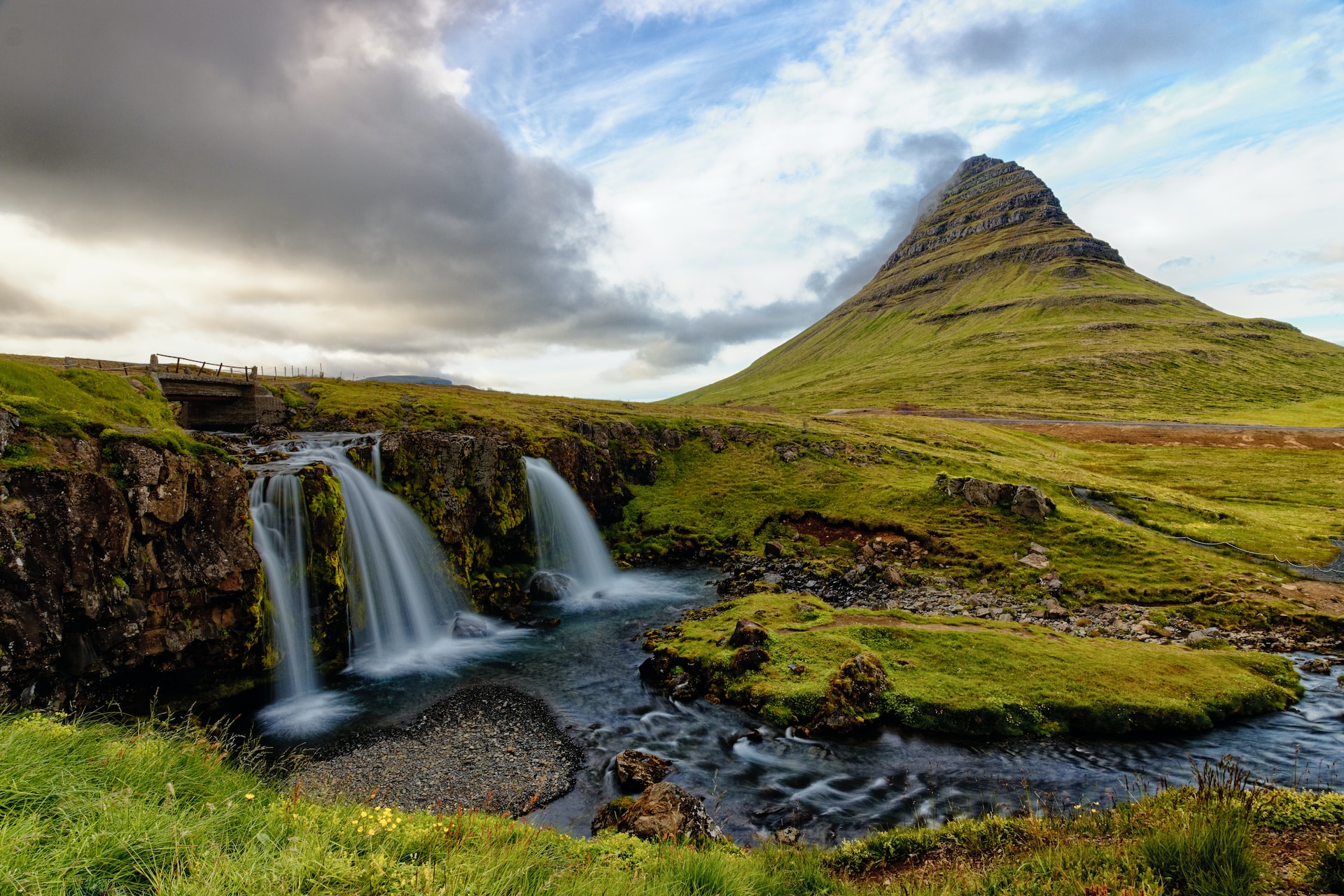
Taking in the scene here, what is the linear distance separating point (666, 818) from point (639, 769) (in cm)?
486

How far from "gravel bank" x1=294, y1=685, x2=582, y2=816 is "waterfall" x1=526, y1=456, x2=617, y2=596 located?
17629 millimetres

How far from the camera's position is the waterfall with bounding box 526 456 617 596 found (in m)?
41.2

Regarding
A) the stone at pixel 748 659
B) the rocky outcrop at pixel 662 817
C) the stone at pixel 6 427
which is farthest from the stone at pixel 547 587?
the stone at pixel 6 427

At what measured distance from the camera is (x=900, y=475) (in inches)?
2151

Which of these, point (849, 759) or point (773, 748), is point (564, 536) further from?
point (849, 759)

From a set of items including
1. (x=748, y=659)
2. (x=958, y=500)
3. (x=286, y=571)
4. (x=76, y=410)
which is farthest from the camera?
(x=958, y=500)

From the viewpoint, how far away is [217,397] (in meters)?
45.9

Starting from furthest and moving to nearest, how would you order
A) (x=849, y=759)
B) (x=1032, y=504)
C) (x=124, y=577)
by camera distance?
(x=1032, y=504)
(x=124, y=577)
(x=849, y=759)

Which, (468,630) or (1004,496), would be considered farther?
(1004,496)

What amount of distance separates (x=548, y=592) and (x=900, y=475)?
119 feet

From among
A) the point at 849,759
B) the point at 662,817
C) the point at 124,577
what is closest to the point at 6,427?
the point at 124,577

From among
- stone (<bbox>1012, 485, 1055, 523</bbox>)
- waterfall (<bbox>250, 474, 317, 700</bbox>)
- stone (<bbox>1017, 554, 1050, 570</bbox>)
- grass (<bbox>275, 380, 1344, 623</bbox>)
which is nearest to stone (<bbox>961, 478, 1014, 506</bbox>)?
stone (<bbox>1012, 485, 1055, 523</bbox>)

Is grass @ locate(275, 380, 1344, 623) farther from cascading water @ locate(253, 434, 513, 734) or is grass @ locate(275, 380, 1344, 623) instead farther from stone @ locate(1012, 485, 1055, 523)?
cascading water @ locate(253, 434, 513, 734)

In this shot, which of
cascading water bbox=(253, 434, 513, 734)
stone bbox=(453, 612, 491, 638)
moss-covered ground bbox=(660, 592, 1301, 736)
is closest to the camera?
moss-covered ground bbox=(660, 592, 1301, 736)
